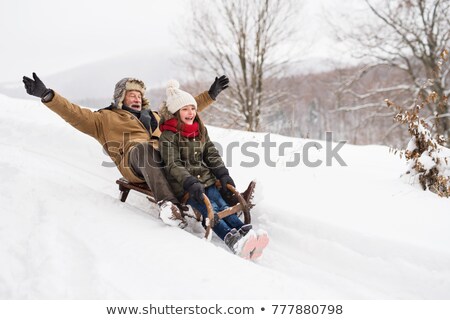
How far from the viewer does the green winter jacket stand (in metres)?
2.87

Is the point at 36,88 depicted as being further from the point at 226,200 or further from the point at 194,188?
the point at 226,200

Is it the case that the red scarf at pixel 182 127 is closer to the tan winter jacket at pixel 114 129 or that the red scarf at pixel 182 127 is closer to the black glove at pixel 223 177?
the tan winter jacket at pixel 114 129

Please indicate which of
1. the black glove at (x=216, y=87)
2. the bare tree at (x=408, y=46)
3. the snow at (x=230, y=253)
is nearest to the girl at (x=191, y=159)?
the snow at (x=230, y=253)

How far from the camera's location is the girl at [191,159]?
278 cm

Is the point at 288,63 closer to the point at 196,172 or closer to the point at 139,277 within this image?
the point at 196,172

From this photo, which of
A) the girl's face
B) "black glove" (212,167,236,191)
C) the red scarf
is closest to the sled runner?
"black glove" (212,167,236,191)

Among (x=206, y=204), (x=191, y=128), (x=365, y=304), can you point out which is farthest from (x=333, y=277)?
(x=191, y=128)

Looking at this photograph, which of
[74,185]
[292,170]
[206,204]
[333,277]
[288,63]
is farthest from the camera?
[288,63]

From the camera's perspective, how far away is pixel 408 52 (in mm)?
9617

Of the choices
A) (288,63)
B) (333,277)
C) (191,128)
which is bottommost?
(333,277)

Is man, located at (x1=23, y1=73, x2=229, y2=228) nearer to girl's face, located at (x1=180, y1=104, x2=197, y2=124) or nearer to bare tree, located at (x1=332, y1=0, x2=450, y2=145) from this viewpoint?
girl's face, located at (x1=180, y1=104, x2=197, y2=124)

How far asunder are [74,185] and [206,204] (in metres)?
1.44

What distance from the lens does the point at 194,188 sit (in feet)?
8.82

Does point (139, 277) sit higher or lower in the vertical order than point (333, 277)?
higher
